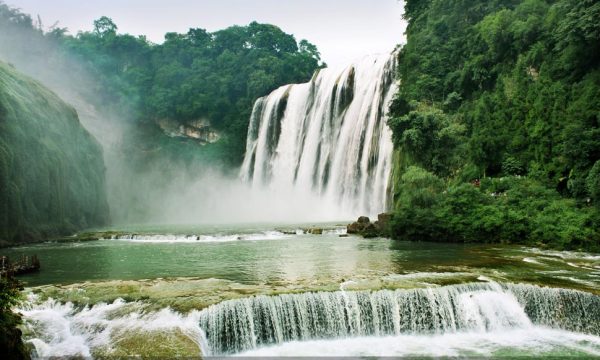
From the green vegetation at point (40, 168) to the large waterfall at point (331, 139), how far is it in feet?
57.6

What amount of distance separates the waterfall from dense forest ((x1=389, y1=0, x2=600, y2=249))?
25.6ft

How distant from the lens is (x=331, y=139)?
40469mm

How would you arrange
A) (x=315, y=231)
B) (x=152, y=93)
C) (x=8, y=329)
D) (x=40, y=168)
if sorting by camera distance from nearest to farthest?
(x=8, y=329) → (x=315, y=231) → (x=40, y=168) → (x=152, y=93)

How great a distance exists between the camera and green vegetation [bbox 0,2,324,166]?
58.7m

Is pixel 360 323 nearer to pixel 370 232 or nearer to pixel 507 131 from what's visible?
pixel 370 232

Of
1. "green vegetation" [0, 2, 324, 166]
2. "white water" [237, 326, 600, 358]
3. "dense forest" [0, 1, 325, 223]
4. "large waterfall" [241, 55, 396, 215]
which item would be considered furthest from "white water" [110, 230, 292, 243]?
"green vegetation" [0, 2, 324, 166]

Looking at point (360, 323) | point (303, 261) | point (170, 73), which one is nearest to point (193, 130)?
point (170, 73)

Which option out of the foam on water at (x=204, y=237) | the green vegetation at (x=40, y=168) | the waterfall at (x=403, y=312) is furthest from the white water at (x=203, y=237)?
the waterfall at (x=403, y=312)

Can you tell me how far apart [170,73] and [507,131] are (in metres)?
50.1

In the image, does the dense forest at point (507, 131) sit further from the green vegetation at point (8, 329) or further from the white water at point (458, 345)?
the green vegetation at point (8, 329)

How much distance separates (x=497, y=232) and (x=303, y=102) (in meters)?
28.4

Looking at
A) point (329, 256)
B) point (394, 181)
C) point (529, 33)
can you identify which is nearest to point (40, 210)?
point (329, 256)

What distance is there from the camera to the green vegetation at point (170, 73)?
58688mm

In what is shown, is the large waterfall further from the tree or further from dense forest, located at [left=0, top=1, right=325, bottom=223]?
the tree
